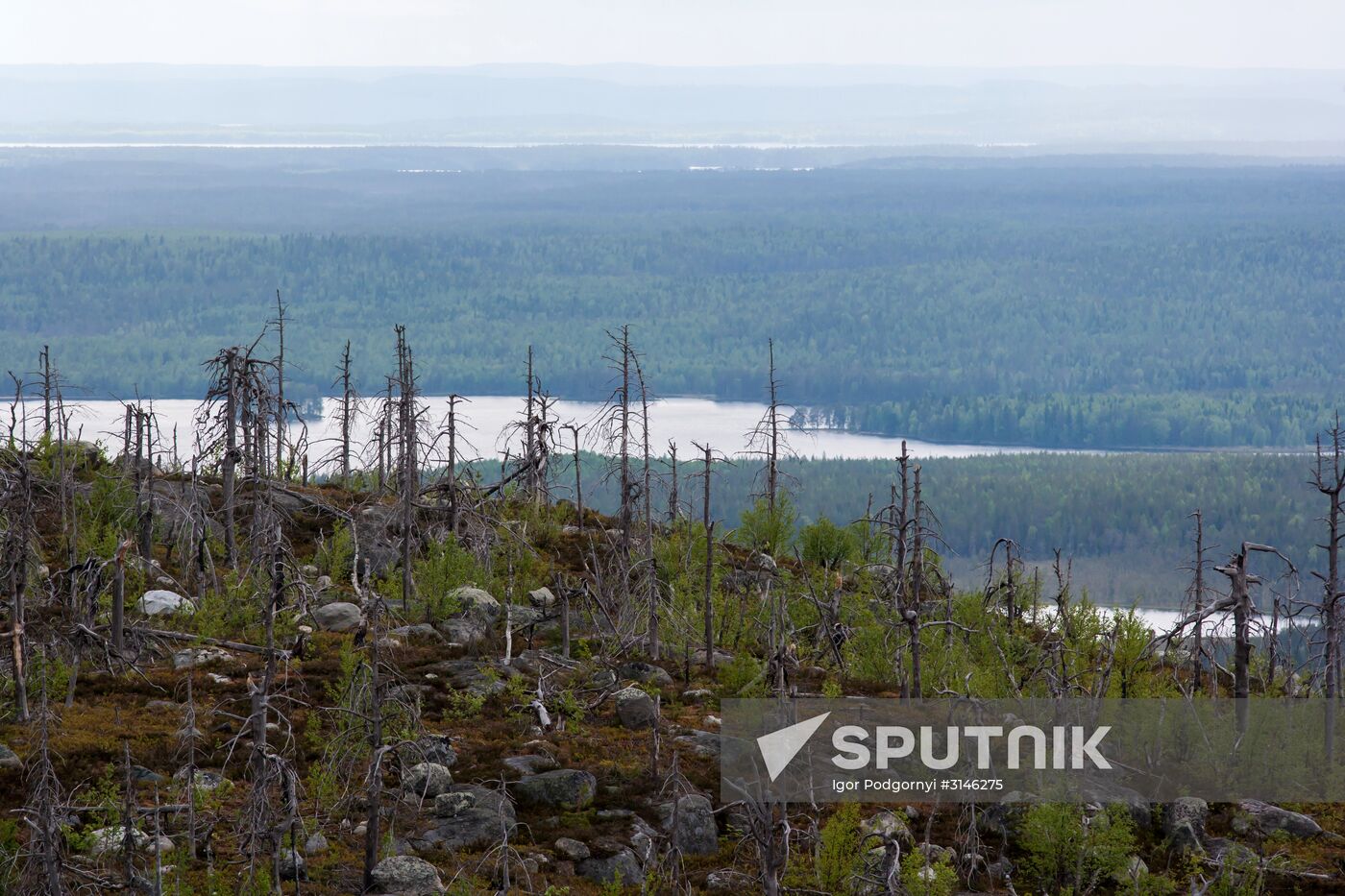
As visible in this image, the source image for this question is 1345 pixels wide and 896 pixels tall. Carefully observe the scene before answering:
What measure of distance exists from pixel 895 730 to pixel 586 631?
6.47 metres

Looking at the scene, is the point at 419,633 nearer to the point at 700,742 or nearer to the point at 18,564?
the point at 700,742

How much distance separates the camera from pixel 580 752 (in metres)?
22.0

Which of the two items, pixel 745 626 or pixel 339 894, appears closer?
pixel 339 894

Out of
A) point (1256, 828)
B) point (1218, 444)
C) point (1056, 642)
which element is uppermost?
point (1056, 642)

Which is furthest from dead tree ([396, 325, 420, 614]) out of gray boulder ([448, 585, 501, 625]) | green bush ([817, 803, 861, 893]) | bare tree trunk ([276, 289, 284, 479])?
green bush ([817, 803, 861, 893])

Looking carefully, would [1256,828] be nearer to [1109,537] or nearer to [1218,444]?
[1109,537]

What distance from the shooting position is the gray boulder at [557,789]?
20.5 meters

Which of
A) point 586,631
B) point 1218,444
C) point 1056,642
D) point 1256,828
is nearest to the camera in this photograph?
point 1256,828

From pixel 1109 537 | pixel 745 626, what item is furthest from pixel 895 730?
pixel 1109 537

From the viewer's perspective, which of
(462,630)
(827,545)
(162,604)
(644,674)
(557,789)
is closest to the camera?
(557,789)

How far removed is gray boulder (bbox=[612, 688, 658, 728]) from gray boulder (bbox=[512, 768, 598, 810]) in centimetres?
244

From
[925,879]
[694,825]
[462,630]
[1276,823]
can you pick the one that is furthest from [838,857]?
[462,630]

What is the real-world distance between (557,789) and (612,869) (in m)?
1.70

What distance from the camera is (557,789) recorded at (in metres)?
20.6
